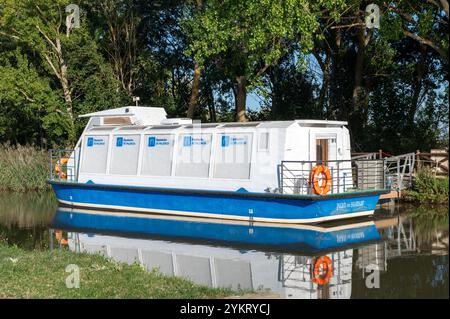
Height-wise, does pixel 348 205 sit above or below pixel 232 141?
below

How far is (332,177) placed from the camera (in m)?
17.4

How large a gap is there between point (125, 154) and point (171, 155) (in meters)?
2.14

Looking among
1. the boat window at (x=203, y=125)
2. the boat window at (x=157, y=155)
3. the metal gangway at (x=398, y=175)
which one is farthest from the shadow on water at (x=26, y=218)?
the metal gangway at (x=398, y=175)

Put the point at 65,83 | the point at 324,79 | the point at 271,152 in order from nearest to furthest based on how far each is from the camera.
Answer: the point at 271,152 → the point at 324,79 → the point at 65,83

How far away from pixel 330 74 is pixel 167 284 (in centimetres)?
2300

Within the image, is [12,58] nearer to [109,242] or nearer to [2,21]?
[2,21]

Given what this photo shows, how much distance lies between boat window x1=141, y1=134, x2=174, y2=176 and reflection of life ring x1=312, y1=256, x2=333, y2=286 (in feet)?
28.0

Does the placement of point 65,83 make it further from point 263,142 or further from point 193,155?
point 263,142

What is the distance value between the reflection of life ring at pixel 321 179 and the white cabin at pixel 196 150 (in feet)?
3.90

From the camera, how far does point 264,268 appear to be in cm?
1214

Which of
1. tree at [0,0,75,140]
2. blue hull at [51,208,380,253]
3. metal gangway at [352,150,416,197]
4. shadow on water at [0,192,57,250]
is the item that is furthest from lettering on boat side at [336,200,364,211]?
tree at [0,0,75,140]

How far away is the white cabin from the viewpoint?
18234mm

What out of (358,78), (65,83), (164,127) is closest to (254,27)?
(164,127)
